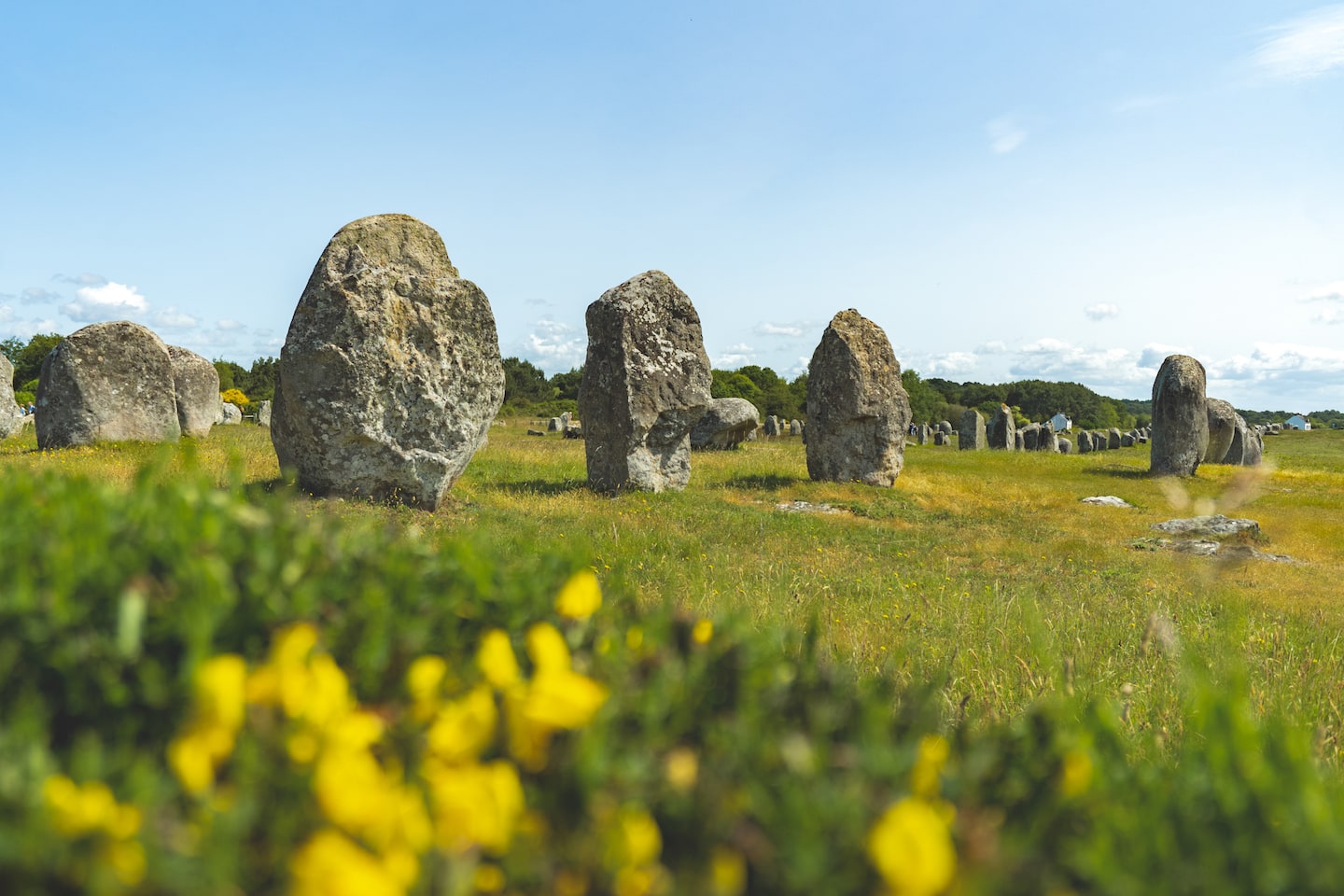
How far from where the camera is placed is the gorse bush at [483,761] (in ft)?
4.36

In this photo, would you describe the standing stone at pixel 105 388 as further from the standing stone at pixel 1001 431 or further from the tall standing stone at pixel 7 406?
the standing stone at pixel 1001 431

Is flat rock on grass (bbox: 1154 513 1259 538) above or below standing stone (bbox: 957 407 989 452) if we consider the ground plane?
below

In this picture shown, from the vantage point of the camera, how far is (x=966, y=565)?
11.4 m

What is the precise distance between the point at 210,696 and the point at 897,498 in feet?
55.4

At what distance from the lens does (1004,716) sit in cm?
451

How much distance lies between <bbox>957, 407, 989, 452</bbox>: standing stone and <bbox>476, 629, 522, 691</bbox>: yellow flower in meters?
37.3

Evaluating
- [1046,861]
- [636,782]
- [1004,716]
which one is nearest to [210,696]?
[636,782]

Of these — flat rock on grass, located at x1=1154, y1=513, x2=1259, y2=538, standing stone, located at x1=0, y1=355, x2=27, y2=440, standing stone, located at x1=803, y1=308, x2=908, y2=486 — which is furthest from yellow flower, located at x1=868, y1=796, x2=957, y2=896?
standing stone, located at x1=0, y1=355, x2=27, y2=440

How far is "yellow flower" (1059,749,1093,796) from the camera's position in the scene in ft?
5.86

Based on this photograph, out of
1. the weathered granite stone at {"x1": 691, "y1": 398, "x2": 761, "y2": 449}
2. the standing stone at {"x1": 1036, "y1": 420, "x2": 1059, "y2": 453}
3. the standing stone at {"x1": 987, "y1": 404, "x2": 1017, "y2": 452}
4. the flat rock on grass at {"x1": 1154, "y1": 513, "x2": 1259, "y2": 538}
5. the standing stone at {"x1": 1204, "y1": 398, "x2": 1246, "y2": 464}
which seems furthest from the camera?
the standing stone at {"x1": 1036, "y1": 420, "x2": 1059, "y2": 453}

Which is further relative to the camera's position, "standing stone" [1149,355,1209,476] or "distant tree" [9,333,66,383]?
"distant tree" [9,333,66,383]

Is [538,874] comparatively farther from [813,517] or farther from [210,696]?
[813,517]

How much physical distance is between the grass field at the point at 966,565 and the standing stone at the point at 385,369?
66 centimetres

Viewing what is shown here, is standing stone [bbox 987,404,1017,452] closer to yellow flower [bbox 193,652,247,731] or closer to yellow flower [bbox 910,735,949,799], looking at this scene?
yellow flower [bbox 910,735,949,799]
